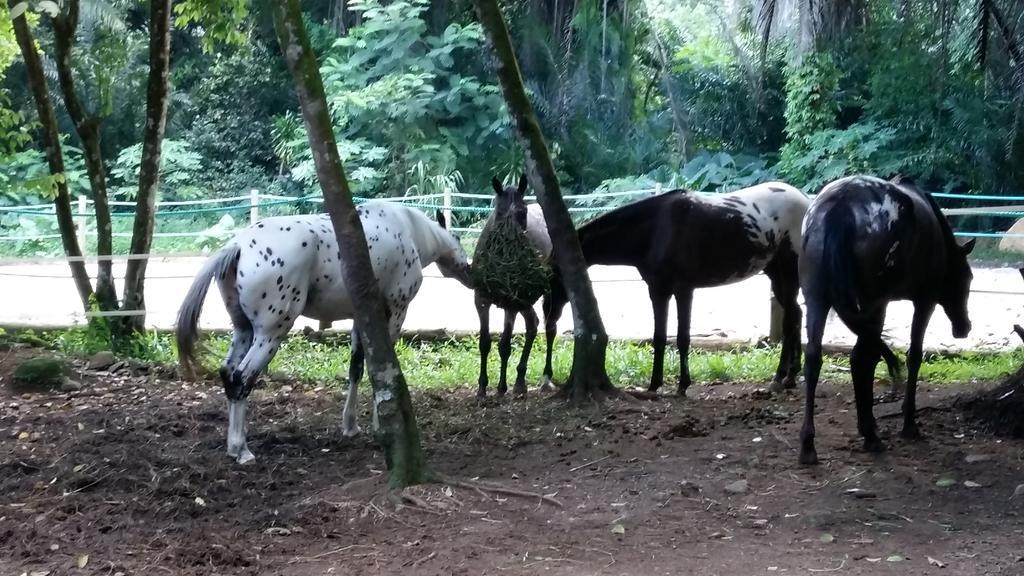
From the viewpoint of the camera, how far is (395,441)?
470cm

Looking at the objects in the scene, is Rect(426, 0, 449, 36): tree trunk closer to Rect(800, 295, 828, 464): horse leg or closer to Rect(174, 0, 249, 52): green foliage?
Rect(174, 0, 249, 52): green foliage

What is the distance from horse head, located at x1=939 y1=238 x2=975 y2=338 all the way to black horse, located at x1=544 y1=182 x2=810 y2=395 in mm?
1553

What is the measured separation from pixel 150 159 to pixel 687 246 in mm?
5301

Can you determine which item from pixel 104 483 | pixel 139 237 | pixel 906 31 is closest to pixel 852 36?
pixel 906 31

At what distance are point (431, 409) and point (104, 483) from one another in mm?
2508

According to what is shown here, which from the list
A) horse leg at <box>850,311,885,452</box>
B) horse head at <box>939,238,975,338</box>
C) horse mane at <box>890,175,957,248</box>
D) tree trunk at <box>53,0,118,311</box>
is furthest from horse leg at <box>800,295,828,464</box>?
tree trunk at <box>53,0,118,311</box>

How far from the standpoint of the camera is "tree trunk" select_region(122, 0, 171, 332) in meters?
8.87

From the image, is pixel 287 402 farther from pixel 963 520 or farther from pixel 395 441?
pixel 963 520

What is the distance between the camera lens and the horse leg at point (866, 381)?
521cm

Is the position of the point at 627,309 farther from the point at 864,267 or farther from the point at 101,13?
the point at 101,13

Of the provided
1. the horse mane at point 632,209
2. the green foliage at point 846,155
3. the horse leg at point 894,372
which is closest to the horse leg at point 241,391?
the horse mane at point 632,209

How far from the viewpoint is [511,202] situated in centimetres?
703

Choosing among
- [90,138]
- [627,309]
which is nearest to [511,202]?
[90,138]

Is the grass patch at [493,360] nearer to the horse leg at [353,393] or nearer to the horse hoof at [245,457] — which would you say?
the horse leg at [353,393]
